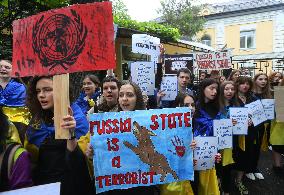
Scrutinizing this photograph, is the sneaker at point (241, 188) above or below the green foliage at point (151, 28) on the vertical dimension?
below

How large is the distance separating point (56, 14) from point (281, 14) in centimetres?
3151

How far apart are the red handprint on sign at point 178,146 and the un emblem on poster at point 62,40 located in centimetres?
110

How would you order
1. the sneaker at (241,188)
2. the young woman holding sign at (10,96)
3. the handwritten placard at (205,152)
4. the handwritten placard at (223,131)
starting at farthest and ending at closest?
the sneaker at (241,188)
the handwritten placard at (223,131)
the young woman holding sign at (10,96)
the handwritten placard at (205,152)

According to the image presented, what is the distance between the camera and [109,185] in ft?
8.88

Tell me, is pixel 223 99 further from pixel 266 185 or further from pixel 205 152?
pixel 266 185

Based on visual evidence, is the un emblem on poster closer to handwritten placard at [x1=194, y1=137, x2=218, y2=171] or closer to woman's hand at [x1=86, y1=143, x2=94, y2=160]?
woman's hand at [x1=86, y1=143, x2=94, y2=160]

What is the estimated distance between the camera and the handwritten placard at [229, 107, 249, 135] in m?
4.44

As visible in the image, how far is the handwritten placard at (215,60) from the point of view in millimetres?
7586

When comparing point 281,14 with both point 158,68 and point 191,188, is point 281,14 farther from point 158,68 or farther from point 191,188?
point 191,188

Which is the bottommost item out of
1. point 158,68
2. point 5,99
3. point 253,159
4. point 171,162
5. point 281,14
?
point 253,159

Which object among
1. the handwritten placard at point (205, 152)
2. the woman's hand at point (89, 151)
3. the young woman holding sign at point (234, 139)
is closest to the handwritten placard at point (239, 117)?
the young woman holding sign at point (234, 139)

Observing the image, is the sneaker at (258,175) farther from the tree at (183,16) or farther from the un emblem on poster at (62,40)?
A: the tree at (183,16)

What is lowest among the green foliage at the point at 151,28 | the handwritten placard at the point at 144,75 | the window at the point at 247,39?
the handwritten placard at the point at 144,75

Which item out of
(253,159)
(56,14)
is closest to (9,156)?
(56,14)
